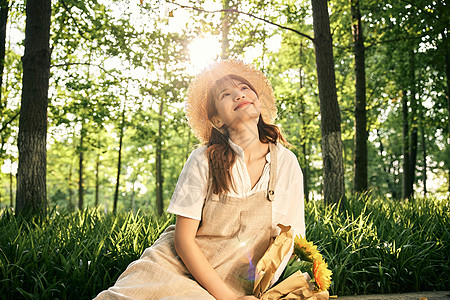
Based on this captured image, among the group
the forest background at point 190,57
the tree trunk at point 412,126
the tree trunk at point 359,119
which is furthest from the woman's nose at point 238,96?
the tree trunk at point 412,126

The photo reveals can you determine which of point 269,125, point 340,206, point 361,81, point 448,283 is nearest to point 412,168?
point 361,81

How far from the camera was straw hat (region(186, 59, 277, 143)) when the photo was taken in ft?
8.36

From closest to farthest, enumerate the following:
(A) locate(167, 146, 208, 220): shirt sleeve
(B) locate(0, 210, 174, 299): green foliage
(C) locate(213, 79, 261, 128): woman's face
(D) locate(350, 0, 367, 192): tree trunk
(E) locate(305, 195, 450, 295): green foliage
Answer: (A) locate(167, 146, 208, 220): shirt sleeve < (C) locate(213, 79, 261, 128): woman's face < (B) locate(0, 210, 174, 299): green foliage < (E) locate(305, 195, 450, 295): green foliage < (D) locate(350, 0, 367, 192): tree trunk

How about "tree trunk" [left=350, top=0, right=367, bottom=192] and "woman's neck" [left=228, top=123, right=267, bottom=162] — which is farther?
"tree trunk" [left=350, top=0, right=367, bottom=192]

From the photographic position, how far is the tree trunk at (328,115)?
6035 millimetres

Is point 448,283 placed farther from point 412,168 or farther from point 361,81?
point 412,168

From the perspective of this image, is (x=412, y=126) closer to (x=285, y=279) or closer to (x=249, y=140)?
(x=249, y=140)

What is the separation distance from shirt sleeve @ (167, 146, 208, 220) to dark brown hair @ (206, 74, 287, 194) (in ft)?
0.16

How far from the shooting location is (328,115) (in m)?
6.13

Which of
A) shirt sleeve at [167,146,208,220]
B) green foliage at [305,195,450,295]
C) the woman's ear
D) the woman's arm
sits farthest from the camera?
green foliage at [305,195,450,295]

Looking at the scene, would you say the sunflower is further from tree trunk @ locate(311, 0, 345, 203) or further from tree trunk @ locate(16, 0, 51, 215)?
tree trunk @ locate(16, 0, 51, 215)

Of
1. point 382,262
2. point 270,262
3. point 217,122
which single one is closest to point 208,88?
point 217,122

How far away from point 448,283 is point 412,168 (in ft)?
40.5

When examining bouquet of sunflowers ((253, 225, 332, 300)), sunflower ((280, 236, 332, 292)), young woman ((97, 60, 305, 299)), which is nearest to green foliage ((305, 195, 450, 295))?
sunflower ((280, 236, 332, 292))
